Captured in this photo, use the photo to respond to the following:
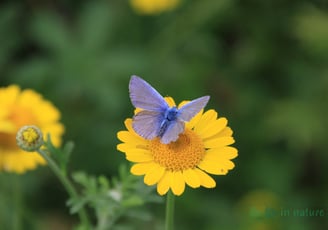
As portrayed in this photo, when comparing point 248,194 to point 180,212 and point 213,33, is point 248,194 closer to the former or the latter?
point 180,212

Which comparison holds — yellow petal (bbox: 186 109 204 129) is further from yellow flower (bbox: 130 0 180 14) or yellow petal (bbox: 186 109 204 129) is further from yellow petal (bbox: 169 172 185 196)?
yellow flower (bbox: 130 0 180 14)

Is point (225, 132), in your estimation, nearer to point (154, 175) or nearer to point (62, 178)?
point (154, 175)

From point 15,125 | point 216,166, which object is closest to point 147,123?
point 216,166

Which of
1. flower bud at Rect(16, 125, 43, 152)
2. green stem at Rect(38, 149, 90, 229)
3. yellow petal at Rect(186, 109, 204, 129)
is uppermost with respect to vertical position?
yellow petal at Rect(186, 109, 204, 129)

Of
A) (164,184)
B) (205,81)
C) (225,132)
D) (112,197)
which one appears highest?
(205,81)

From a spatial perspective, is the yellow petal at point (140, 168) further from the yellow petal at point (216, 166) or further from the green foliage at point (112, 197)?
the green foliage at point (112, 197)

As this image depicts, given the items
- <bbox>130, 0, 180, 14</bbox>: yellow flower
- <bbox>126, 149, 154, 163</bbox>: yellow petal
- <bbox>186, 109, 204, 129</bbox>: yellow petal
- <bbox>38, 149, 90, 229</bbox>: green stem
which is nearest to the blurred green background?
<bbox>130, 0, 180, 14</bbox>: yellow flower
